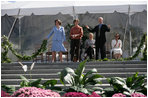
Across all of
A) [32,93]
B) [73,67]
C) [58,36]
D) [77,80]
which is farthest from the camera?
[58,36]

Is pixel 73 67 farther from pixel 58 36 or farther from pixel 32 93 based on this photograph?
pixel 32 93

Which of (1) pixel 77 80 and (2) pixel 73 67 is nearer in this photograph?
(1) pixel 77 80

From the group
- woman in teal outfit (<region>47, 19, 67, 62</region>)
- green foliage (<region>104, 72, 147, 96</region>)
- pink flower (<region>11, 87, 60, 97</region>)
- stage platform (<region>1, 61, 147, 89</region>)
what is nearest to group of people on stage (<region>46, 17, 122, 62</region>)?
woman in teal outfit (<region>47, 19, 67, 62</region>)

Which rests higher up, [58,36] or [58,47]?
[58,36]

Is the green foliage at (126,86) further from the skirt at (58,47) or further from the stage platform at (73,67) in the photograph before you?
the skirt at (58,47)

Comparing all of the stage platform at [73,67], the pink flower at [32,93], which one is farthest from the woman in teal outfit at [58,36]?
the pink flower at [32,93]

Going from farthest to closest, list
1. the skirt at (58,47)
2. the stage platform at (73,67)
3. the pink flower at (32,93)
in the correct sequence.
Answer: the skirt at (58,47), the stage platform at (73,67), the pink flower at (32,93)

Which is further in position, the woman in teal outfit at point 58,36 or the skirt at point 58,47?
the skirt at point 58,47

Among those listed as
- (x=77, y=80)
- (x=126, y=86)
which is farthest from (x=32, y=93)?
(x=126, y=86)

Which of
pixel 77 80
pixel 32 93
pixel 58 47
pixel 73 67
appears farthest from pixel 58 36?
pixel 32 93

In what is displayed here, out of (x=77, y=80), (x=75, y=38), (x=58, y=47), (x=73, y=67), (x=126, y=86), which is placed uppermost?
(x=75, y=38)

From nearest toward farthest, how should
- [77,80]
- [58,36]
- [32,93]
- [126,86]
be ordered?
1. [32,93]
2. [126,86]
3. [77,80]
4. [58,36]

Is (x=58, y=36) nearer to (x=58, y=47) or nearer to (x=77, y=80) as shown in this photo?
(x=58, y=47)

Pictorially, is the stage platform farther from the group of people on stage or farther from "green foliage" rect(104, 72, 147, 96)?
"green foliage" rect(104, 72, 147, 96)
